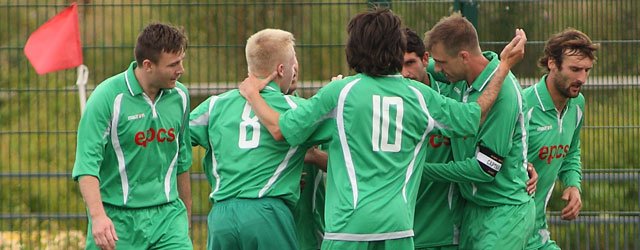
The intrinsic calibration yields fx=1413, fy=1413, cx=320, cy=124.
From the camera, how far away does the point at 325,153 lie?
795cm

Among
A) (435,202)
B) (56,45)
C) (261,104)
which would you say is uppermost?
(56,45)

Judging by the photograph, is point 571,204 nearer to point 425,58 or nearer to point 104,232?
point 425,58

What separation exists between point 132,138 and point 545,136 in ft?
8.21

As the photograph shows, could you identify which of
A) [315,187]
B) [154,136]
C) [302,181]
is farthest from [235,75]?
[154,136]

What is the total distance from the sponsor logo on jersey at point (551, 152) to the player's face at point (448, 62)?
95 cm

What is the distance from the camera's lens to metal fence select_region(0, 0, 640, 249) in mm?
10891

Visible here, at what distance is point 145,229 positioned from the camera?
7.78 meters

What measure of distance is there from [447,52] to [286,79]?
2.94ft

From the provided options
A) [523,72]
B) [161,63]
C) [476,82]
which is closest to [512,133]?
[476,82]

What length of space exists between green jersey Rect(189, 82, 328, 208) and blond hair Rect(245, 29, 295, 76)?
11cm

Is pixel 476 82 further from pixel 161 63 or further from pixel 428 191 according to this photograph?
pixel 161 63

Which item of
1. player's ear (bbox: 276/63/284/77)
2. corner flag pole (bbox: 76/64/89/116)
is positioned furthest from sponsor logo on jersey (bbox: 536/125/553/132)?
corner flag pole (bbox: 76/64/89/116)

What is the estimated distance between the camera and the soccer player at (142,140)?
303 inches

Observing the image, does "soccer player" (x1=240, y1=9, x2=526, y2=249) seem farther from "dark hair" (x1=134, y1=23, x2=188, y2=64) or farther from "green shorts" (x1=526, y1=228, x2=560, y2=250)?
"green shorts" (x1=526, y1=228, x2=560, y2=250)
